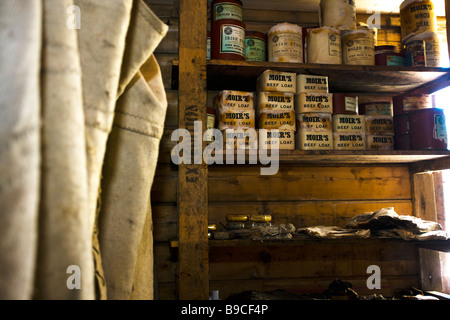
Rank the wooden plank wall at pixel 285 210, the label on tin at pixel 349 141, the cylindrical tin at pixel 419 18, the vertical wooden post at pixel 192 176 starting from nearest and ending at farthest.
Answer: the vertical wooden post at pixel 192 176, the label on tin at pixel 349 141, the cylindrical tin at pixel 419 18, the wooden plank wall at pixel 285 210

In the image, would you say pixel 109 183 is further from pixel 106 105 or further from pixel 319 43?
pixel 319 43

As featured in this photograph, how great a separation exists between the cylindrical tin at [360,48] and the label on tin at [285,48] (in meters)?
0.21

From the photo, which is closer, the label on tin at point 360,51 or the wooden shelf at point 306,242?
the wooden shelf at point 306,242

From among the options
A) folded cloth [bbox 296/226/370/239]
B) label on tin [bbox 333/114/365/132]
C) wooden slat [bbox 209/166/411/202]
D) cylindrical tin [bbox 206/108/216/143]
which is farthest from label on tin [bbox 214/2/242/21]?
folded cloth [bbox 296/226/370/239]

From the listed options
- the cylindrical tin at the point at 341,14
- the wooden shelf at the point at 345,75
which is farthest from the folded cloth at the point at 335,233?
the cylindrical tin at the point at 341,14

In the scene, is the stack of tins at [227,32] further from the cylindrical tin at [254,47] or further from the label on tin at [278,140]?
the label on tin at [278,140]

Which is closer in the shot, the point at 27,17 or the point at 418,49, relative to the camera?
the point at 27,17

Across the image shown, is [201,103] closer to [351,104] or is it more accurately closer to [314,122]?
[314,122]

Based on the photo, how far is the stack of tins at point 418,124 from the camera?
55.2 inches

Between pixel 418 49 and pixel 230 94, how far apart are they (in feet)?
2.78

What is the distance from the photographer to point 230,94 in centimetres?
134

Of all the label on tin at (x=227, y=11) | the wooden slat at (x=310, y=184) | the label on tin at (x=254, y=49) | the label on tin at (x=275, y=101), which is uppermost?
the label on tin at (x=227, y=11)

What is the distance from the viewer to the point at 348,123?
4.63 feet
